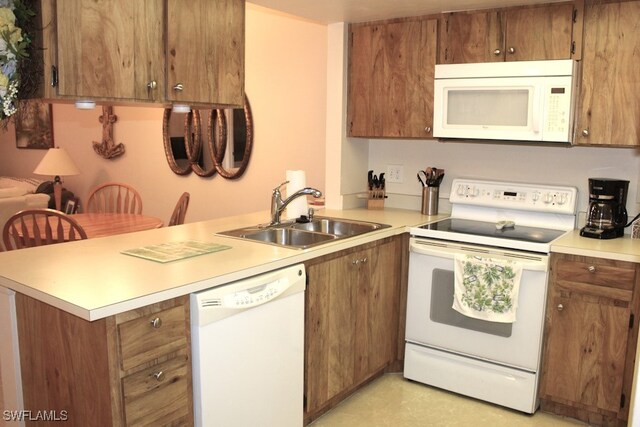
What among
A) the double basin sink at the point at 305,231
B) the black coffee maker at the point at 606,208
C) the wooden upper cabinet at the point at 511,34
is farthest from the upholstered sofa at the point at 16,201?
the black coffee maker at the point at 606,208

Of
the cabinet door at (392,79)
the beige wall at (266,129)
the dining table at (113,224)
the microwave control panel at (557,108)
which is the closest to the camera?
the microwave control panel at (557,108)

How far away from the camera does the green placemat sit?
2228 millimetres

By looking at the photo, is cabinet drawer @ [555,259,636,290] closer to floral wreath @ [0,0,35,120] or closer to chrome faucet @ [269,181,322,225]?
chrome faucet @ [269,181,322,225]

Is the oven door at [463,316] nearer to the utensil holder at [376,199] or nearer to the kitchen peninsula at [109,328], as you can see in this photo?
the utensil holder at [376,199]

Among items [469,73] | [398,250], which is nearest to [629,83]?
[469,73]

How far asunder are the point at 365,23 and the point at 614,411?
242 centimetres

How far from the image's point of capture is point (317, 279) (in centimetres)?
252

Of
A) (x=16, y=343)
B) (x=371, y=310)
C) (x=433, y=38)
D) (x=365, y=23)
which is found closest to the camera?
(x=16, y=343)

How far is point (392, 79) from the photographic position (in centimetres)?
332

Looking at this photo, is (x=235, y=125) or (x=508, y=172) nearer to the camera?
(x=508, y=172)

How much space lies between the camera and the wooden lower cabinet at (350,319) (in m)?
2.55

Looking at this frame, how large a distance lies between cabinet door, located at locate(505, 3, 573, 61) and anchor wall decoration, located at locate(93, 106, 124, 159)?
4.19m

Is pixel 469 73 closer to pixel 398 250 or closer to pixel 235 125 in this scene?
pixel 398 250

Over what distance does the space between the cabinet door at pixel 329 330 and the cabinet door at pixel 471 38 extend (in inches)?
50.7
